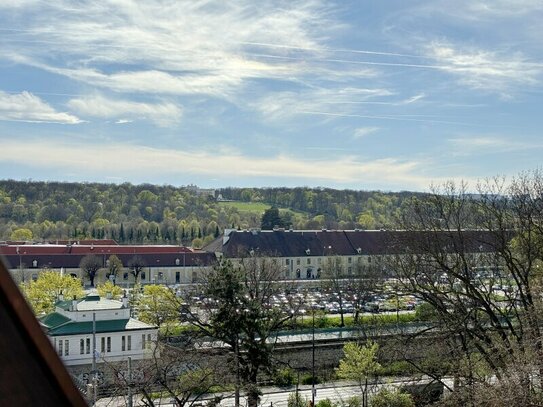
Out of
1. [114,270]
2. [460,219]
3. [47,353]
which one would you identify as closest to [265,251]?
[114,270]

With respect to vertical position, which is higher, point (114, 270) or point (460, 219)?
point (460, 219)

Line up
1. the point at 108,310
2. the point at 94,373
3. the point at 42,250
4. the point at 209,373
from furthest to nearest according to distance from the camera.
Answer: the point at 42,250, the point at 108,310, the point at 94,373, the point at 209,373

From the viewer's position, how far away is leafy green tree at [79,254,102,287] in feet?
178

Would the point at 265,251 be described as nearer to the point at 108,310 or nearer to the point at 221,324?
the point at 108,310

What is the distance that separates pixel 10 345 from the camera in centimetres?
124

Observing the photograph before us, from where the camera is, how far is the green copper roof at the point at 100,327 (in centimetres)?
2798

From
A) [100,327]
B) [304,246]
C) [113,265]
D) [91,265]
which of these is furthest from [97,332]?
[304,246]

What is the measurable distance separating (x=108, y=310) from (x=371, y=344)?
12676mm

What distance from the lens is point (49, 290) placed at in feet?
125

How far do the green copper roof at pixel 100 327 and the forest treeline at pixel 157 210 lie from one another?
4881cm

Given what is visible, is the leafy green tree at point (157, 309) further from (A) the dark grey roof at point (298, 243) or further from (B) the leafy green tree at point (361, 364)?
(A) the dark grey roof at point (298, 243)

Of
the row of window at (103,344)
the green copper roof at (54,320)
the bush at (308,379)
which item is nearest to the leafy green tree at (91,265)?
the green copper roof at (54,320)

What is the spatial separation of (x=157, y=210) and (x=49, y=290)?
86102mm

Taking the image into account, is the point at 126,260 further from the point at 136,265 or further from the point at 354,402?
the point at 354,402
